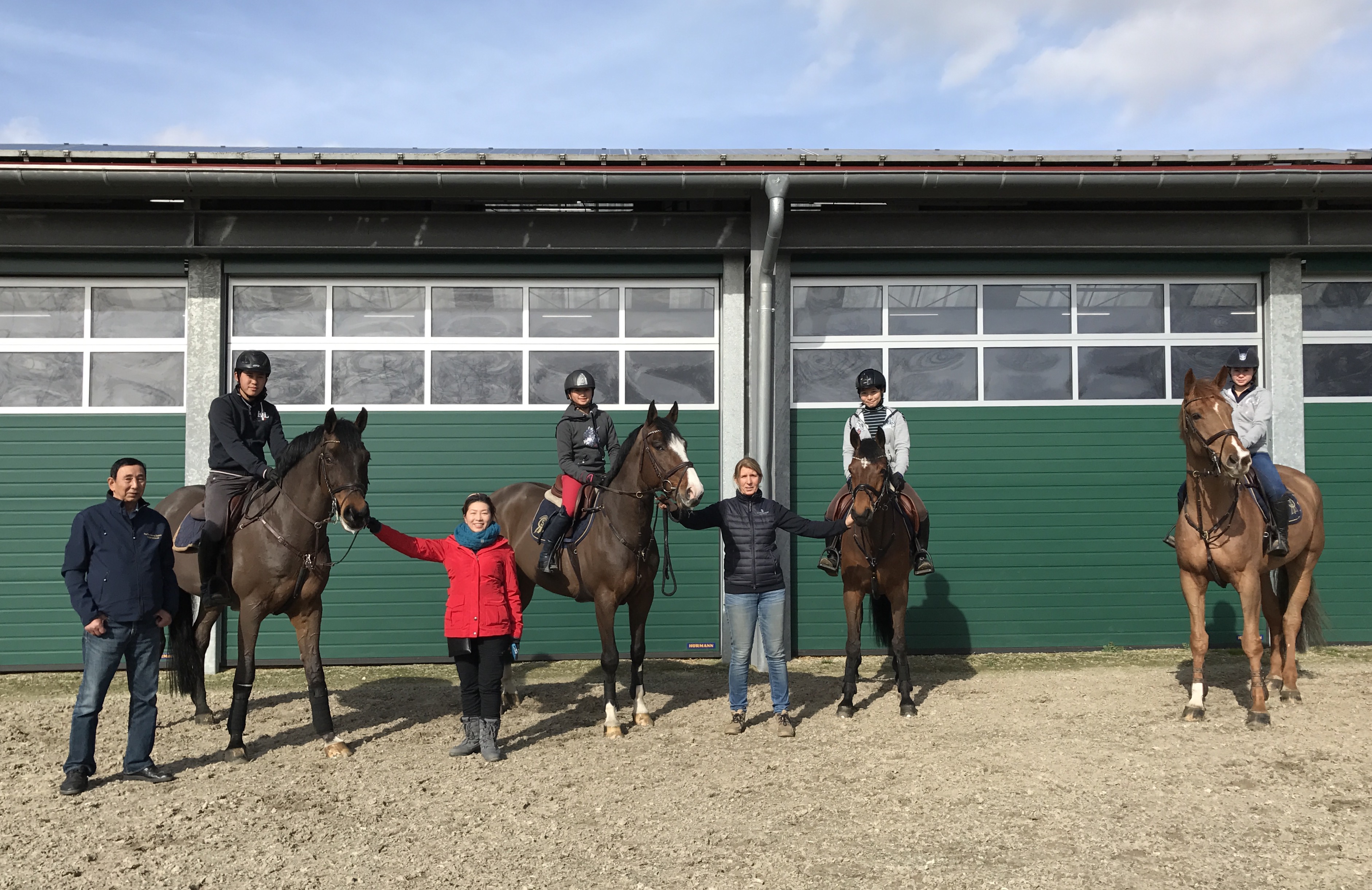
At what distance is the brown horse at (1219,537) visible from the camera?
6.73 meters

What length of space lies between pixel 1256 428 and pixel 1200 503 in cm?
74

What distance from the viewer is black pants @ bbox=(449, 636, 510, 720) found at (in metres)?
6.16

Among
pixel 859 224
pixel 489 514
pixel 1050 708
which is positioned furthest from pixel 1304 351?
pixel 489 514

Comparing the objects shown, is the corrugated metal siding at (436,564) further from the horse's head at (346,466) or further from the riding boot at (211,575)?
the horse's head at (346,466)

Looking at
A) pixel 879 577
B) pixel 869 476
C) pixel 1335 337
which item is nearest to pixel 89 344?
pixel 869 476

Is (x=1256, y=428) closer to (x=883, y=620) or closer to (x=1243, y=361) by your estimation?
(x=1243, y=361)

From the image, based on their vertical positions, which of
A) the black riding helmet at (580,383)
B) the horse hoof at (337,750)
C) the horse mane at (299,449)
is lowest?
the horse hoof at (337,750)

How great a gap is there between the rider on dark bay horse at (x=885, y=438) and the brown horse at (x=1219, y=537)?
185 centimetres

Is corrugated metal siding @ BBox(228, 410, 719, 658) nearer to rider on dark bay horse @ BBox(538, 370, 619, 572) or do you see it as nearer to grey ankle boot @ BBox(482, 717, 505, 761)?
rider on dark bay horse @ BBox(538, 370, 619, 572)

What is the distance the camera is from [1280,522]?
7.30 meters

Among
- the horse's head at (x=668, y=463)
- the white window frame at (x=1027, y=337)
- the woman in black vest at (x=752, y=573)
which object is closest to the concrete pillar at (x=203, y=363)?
the horse's head at (x=668, y=463)

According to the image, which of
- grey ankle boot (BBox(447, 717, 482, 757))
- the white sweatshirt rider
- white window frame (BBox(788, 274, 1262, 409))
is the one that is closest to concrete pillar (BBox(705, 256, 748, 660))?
white window frame (BBox(788, 274, 1262, 409))

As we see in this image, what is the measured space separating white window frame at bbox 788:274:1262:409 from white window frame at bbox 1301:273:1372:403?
0.14 meters

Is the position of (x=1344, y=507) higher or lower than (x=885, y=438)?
lower
